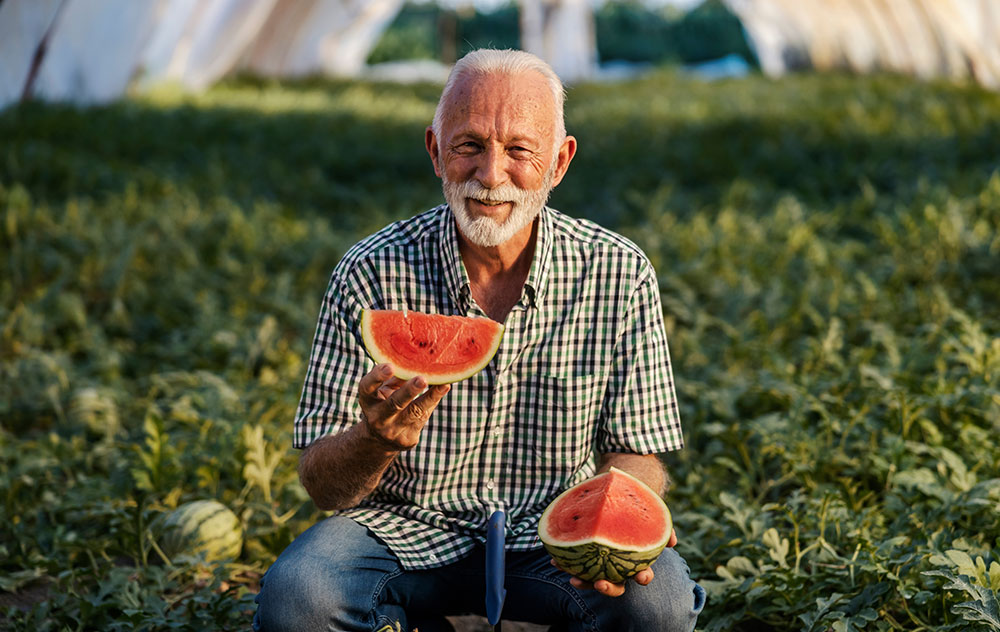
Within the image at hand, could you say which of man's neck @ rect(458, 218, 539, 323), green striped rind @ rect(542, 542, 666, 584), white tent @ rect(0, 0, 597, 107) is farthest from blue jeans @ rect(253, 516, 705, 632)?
white tent @ rect(0, 0, 597, 107)

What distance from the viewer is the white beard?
7.87 feet

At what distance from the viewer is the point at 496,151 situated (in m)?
2.38

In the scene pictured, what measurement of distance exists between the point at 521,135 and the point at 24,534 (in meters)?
2.14

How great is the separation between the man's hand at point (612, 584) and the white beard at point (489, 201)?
753 mm

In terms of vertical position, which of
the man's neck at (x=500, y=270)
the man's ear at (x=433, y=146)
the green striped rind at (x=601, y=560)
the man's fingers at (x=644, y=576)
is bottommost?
the man's fingers at (x=644, y=576)

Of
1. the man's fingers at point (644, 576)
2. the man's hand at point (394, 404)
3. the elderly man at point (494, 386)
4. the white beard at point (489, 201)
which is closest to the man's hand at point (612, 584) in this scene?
the man's fingers at point (644, 576)

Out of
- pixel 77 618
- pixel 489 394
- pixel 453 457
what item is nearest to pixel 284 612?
pixel 453 457

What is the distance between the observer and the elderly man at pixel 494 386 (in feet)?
7.84

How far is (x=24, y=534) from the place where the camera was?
333 centimetres

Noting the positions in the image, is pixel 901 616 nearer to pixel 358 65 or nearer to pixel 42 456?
pixel 42 456

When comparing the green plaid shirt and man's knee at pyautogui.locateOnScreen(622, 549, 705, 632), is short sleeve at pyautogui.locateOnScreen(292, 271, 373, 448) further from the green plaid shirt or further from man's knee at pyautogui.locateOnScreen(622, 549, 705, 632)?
man's knee at pyautogui.locateOnScreen(622, 549, 705, 632)

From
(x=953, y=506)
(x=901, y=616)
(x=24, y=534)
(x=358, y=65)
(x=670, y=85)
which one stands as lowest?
(x=901, y=616)

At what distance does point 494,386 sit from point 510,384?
0.05 meters

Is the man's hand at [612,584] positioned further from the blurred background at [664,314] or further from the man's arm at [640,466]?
the blurred background at [664,314]
